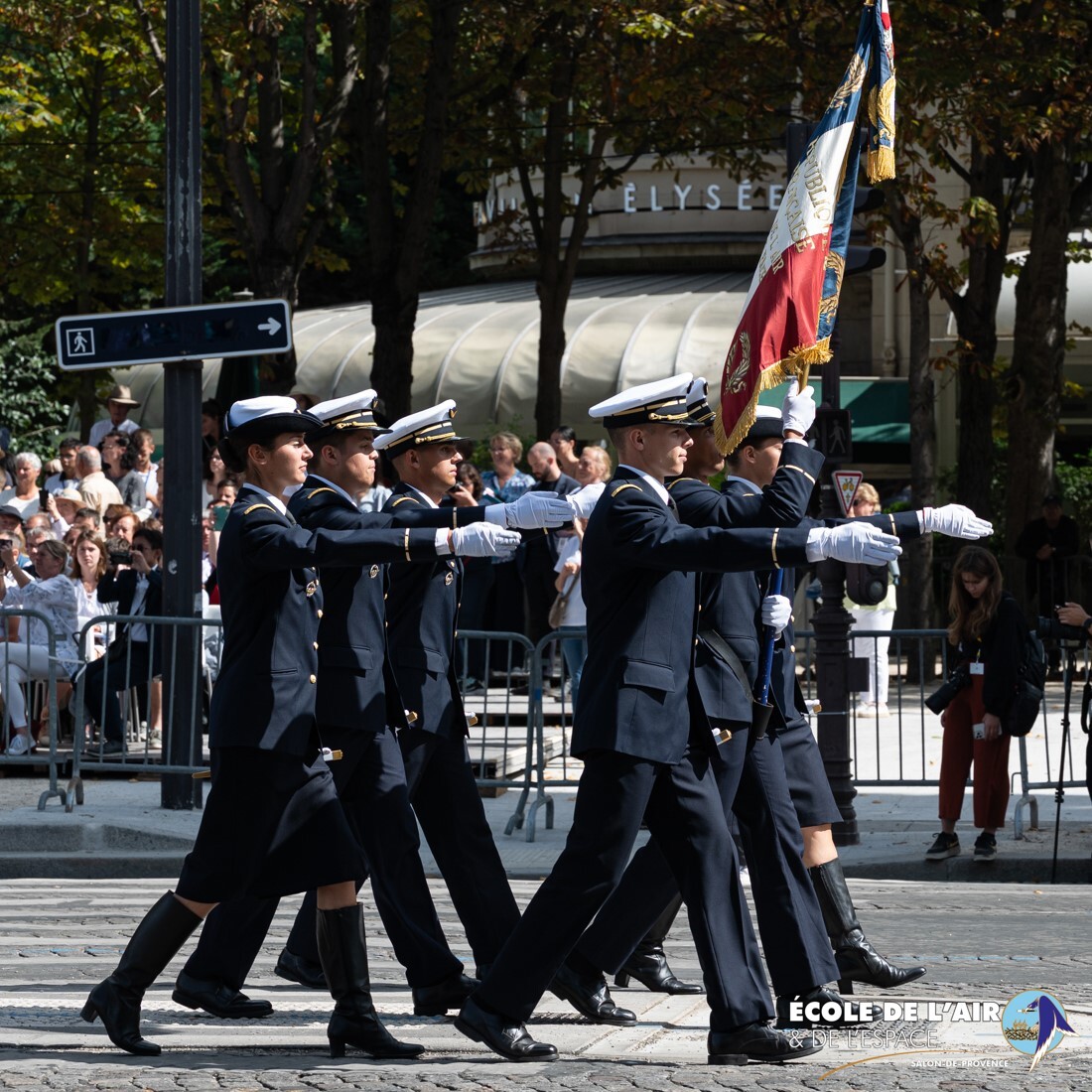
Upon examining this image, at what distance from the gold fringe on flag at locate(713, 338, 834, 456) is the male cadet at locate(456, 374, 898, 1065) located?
751mm

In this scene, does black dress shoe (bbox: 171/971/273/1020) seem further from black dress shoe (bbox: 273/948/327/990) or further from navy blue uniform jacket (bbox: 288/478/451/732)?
navy blue uniform jacket (bbox: 288/478/451/732)

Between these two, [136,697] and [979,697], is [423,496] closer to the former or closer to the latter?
[979,697]

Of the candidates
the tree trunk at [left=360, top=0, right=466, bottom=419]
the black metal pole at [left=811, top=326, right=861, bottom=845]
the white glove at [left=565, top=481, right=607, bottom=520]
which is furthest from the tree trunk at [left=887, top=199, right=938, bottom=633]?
the white glove at [left=565, top=481, right=607, bottom=520]

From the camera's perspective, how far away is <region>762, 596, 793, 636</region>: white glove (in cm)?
667

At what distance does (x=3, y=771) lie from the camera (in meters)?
13.6

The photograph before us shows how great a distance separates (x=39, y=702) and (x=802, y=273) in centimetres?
736

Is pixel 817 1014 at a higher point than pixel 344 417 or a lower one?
lower

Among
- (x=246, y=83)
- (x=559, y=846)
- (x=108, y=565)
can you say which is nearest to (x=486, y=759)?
(x=559, y=846)

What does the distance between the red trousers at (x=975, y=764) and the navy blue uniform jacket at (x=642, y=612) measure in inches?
205

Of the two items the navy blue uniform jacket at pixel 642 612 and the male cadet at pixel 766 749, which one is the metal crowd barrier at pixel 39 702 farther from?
the navy blue uniform jacket at pixel 642 612

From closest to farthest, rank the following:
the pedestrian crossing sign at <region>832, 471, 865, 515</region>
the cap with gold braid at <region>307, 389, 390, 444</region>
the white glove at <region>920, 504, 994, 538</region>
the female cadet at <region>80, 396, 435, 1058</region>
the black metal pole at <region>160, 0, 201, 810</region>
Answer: the white glove at <region>920, 504, 994, 538</region> < the female cadet at <region>80, 396, 435, 1058</region> < the cap with gold braid at <region>307, 389, 390, 444</region> < the black metal pole at <region>160, 0, 201, 810</region> < the pedestrian crossing sign at <region>832, 471, 865, 515</region>

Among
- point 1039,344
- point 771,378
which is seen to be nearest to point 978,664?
point 771,378

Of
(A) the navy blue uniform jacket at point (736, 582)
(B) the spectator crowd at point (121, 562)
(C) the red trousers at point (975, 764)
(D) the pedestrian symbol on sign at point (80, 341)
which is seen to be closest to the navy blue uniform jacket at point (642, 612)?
(A) the navy blue uniform jacket at point (736, 582)

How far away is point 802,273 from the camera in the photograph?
723cm
